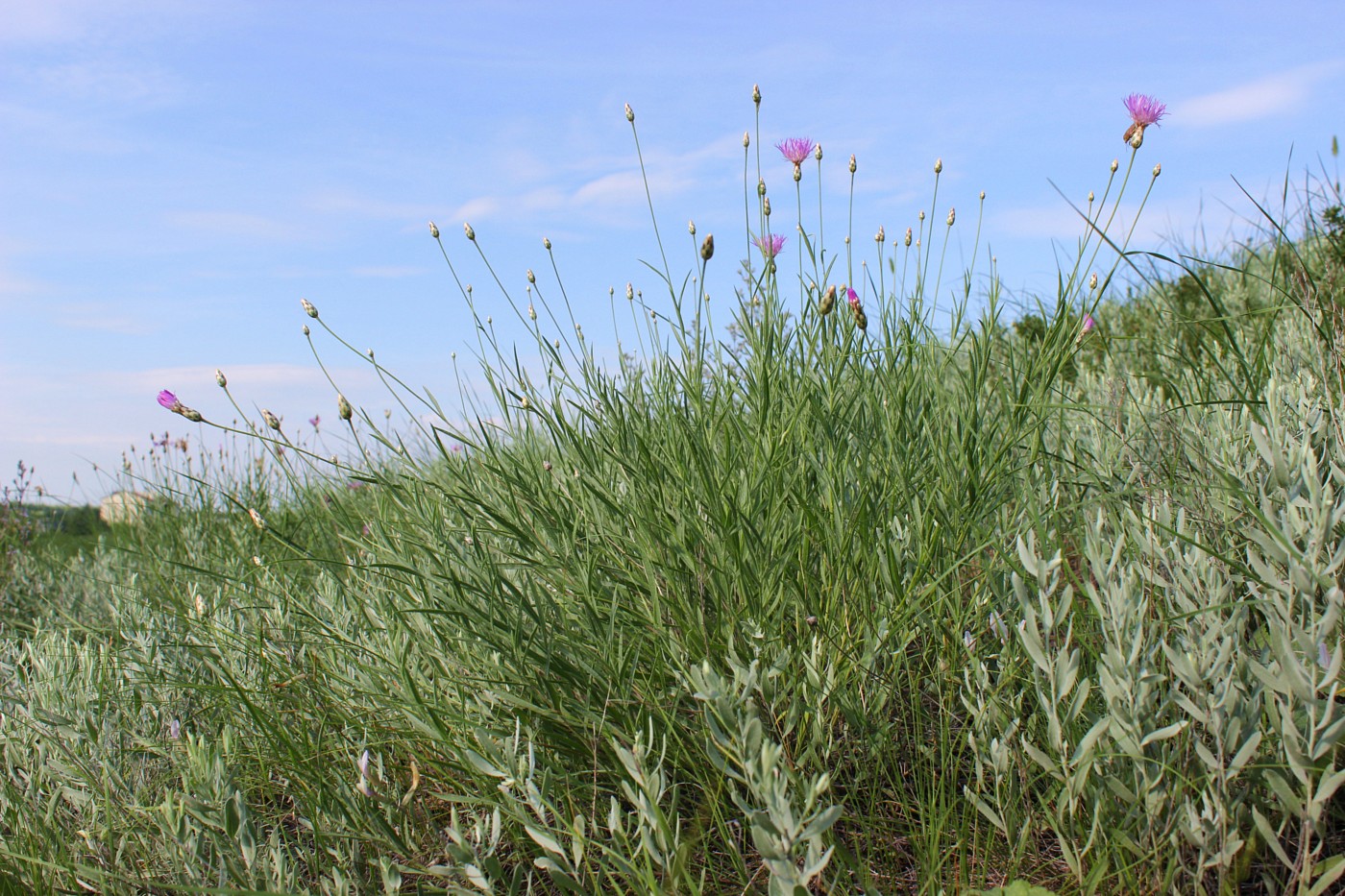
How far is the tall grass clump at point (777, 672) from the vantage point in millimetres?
1522

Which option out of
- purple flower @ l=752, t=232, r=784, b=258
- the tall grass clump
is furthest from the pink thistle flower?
purple flower @ l=752, t=232, r=784, b=258

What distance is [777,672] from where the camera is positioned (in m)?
1.56

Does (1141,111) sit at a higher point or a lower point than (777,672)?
higher

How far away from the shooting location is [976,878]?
65.3 inches

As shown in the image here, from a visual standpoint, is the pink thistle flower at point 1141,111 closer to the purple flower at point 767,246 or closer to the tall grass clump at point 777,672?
the tall grass clump at point 777,672

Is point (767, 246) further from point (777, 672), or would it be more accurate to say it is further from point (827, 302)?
point (777, 672)

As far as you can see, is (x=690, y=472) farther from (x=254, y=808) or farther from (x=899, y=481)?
(x=254, y=808)

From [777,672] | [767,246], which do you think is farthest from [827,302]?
[777,672]

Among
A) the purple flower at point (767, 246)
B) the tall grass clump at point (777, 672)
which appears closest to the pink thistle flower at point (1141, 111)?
the tall grass clump at point (777, 672)

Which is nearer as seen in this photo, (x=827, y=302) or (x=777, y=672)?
(x=777, y=672)

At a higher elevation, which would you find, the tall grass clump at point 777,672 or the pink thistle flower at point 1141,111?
the pink thistle flower at point 1141,111

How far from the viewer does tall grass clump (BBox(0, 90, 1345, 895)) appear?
1.52 metres

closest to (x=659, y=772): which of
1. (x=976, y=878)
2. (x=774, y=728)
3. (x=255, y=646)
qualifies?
(x=774, y=728)

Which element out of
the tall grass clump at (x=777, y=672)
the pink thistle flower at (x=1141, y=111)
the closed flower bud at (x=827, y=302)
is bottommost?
the tall grass clump at (x=777, y=672)
